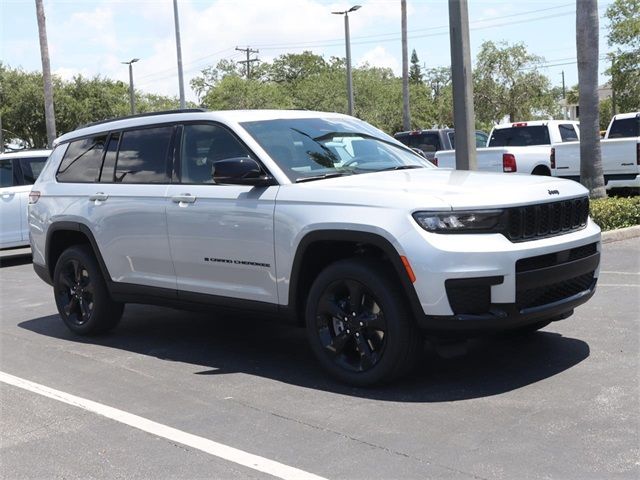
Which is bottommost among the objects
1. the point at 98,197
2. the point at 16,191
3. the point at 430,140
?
the point at 16,191

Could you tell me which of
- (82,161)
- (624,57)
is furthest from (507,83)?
(82,161)

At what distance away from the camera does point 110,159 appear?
717cm

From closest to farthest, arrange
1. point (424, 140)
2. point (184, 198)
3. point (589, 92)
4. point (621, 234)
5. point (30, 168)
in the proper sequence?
1. point (184, 198)
2. point (621, 234)
3. point (589, 92)
4. point (30, 168)
5. point (424, 140)

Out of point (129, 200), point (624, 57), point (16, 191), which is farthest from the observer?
point (624, 57)

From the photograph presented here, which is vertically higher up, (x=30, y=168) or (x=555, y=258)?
(x=30, y=168)

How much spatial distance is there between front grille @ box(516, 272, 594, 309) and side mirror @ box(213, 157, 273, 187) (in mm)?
1914

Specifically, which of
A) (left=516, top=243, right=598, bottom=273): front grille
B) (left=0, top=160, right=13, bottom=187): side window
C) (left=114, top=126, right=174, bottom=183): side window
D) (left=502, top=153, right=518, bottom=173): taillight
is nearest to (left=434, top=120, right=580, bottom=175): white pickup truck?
(left=502, top=153, right=518, bottom=173): taillight

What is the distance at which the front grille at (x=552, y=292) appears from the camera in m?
4.89

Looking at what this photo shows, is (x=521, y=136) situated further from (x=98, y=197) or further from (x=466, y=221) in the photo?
(x=466, y=221)

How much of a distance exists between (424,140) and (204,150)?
15.9m

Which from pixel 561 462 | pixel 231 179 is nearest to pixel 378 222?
pixel 231 179

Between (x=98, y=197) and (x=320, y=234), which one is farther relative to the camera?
(x=98, y=197)

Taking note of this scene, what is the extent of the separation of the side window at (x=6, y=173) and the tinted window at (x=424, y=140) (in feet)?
35.4

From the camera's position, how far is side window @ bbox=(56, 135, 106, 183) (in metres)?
7.32
